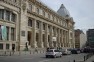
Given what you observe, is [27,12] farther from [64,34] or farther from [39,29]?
[64,34]

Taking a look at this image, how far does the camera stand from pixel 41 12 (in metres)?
78.1

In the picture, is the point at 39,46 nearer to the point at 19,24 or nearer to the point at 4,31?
the point at 19,24

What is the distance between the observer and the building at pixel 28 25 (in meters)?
54.0

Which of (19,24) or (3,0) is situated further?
(19,24)

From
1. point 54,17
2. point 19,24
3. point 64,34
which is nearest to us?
point 19,24

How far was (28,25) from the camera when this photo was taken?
69750 millimetres

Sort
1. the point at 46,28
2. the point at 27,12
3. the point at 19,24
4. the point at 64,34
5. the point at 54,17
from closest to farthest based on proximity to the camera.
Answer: the point at 19,24 → the point at 27,12 → the point at 46,28 → the point at 54,17 → the point at 64,34

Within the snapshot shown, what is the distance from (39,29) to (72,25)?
50325 millimetres

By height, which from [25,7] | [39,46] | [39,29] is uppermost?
[25,7]

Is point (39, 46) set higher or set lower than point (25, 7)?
lower

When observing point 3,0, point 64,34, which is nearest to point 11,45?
point 3,0

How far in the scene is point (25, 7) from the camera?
61938mm

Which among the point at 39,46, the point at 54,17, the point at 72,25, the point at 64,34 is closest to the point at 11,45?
the point at 39,46

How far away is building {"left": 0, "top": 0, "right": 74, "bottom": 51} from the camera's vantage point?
54.0 meters
